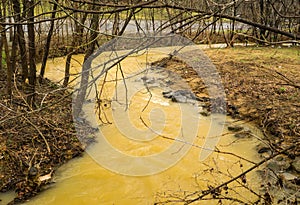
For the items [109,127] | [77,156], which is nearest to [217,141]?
[109,127]

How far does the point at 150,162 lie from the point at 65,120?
191cm

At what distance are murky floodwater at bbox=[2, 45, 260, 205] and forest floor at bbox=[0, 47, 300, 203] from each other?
0.86 ft

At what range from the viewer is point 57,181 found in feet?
14.6

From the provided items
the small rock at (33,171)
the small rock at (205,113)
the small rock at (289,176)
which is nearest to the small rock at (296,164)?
the small rock at (289,176)

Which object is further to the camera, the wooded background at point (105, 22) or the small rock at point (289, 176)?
the small rock at point (289, 176)

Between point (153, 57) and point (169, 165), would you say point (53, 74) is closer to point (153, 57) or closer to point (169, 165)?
point (153, 57)

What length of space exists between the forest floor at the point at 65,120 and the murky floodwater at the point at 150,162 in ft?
0.86

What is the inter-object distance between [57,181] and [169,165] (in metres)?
1.57

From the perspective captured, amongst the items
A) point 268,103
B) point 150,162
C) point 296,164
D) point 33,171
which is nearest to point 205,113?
point 268,103

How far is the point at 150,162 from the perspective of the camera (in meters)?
5.02

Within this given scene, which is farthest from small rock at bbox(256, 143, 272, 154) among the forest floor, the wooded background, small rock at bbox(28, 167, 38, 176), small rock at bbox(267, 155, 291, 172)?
small rock at bbox(28, 167, 38, 176)

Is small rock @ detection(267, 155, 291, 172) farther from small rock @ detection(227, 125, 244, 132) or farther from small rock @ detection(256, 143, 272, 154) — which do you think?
small rock @ detection(227, 125, 244, 132)

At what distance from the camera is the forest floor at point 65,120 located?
3.91 meters

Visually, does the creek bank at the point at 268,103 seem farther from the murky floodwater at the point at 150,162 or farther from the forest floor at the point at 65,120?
the murky floodwater at the point at 150,162
